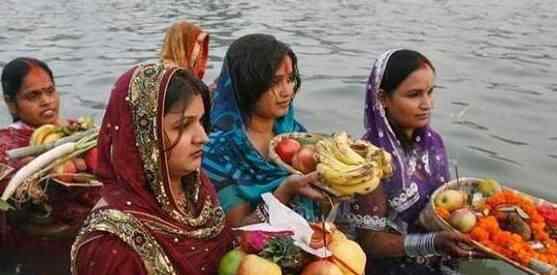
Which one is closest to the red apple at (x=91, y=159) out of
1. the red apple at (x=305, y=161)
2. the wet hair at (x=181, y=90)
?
the red apple at (x=305, y=161)

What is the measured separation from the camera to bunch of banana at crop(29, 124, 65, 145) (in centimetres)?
459

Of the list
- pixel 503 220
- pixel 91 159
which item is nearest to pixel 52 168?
pixel 91 159

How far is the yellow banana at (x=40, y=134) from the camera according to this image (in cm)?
461

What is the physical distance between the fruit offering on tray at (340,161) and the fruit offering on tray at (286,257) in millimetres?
477

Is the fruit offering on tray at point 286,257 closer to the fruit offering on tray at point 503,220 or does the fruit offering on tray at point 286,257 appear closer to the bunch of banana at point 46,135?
the fruit offering on tray at point 503,220

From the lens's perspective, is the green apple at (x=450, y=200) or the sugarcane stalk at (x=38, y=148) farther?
the sugarcane stalk at (x=38, y=148)

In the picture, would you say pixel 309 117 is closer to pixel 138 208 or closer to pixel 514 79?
pixel 514 79

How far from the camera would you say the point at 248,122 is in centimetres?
403

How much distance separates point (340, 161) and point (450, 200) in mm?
800

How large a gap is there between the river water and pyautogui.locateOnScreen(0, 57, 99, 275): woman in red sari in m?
2.74

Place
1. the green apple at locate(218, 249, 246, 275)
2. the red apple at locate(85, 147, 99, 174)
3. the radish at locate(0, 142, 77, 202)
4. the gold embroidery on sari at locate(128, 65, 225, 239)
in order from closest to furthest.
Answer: the gold embroidery on sari at locate(128, 65, 225, 239) < the green apple at locate(218, 249, 246, 275) < the radish at locate(0, 142, 77, 202) < the red apple at locate(85, 147, 99, 174)

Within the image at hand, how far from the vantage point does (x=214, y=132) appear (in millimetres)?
3982

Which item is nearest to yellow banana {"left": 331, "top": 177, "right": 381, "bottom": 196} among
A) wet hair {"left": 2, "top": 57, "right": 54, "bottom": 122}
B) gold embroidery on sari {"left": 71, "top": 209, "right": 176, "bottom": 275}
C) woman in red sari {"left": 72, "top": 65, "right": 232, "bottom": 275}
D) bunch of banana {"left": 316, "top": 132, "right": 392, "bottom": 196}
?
bunch of banana {"left": 316, "top": 132, "right": 392, "bottom": 196}

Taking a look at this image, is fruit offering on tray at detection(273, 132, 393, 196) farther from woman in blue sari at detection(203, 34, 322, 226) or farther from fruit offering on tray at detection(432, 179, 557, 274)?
fruit offering on tray at detection(432, 179, 557, 274)
